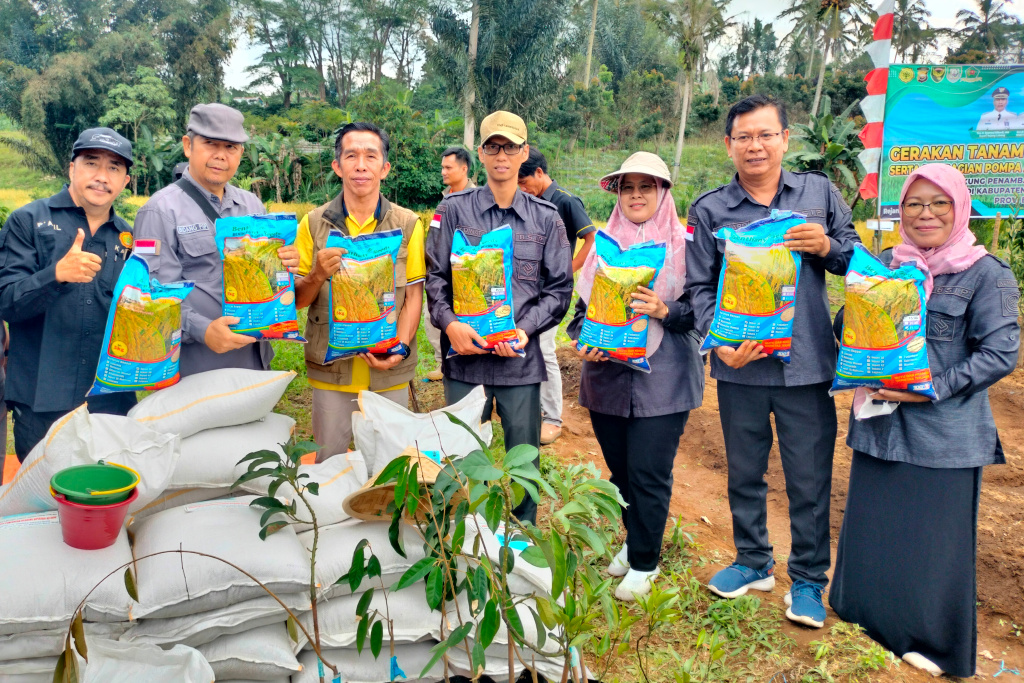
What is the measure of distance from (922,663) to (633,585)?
95cm

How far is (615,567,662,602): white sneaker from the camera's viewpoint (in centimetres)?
264

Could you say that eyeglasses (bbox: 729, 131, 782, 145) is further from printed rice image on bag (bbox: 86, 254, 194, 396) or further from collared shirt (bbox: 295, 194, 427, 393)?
printed rice image on bag (bbox: 86, 254, 194, 396)

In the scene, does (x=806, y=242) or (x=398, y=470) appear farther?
(x=806, y=242)

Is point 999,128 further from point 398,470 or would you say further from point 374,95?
point 374,95

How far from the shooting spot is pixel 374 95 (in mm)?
20234

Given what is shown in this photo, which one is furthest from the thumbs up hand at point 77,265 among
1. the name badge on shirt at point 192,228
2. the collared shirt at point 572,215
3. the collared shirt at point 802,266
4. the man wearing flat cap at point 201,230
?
the collared shirt at point 572,215

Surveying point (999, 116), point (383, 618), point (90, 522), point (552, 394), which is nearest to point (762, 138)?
point (383, 618)

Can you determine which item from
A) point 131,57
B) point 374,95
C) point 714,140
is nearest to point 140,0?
point 131,57

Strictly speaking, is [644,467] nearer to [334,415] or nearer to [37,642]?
[334,415]

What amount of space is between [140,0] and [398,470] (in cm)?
2804

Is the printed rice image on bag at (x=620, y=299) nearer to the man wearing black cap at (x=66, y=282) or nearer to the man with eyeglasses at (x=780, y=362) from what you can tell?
the man with eyeglasses at (x=780, y=362)

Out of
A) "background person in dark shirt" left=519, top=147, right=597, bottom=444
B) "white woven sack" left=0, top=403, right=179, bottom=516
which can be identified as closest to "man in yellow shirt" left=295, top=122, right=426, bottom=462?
"white woven sack" left=0, top=403, right=179, bottom=516

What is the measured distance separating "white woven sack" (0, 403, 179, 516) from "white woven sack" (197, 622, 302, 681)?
1.42 feet

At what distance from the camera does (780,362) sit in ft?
8.03
